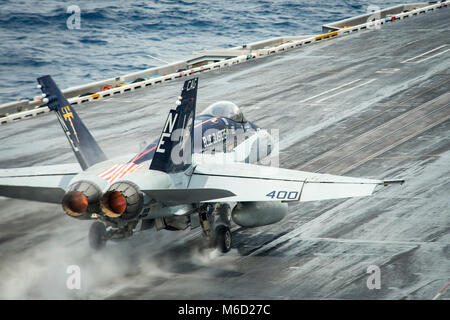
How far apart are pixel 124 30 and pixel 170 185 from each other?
93.5 meters

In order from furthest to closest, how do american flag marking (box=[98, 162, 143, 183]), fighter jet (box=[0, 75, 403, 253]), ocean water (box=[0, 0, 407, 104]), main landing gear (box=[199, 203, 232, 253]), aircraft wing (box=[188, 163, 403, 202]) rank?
ocean water (box=[0, 0, 407, 104])
main landing gear (box=[199, 203, 232, 253])
american flag marking (box=[98, 162, 143, 183])
fighter jet (box=[0, 75, 403, 253])
aircraft wing (box=[188, 163, 403, 202])

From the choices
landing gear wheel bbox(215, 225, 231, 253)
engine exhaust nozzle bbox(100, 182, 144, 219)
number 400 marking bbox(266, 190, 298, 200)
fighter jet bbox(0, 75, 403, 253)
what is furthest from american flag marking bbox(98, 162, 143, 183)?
number 400 marking bbox(266, 190, 298, 200)

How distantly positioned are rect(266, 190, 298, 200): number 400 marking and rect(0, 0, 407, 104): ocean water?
53.6m

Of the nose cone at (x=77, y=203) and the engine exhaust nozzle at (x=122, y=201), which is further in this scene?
the engine exhaust nozzle at (x=122, y=201)

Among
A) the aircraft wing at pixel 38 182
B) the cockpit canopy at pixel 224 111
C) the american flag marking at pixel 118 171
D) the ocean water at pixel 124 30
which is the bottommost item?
the ocean water at pixel 124 30

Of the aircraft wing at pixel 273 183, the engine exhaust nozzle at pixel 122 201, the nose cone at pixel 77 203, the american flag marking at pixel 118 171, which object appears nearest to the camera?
the nose cone at pixel 77 203

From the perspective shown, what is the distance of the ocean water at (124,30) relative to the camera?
84938 mm

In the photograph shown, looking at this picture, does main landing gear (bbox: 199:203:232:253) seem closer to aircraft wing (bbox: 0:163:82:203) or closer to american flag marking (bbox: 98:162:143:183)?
american flag marking (bbox: 98:162:143:183)

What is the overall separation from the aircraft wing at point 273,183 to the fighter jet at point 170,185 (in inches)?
1.1

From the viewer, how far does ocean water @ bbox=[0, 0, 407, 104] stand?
279 feet

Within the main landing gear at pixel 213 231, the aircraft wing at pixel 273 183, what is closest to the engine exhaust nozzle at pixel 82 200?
the aircraft wing at pixel 273 183

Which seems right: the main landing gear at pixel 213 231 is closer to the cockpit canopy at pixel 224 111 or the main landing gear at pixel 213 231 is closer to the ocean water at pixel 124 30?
the cockpit canopy at pixel 224 111

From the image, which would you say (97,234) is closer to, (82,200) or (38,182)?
(38,182)

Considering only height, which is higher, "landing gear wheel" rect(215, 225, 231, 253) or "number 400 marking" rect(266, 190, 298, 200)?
"number 400 marking" rect(266, 190, 298, 200)
